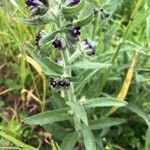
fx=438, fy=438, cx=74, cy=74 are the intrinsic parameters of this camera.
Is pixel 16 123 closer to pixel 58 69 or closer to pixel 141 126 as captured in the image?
pixel 58 69

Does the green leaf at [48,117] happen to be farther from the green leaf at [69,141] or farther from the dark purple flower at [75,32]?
the dark purple flower at [75,32]

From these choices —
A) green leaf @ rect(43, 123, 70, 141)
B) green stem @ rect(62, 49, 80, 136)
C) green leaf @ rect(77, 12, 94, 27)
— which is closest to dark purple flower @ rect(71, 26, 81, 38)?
green leaf @ rect(77, 12, 94, 27)

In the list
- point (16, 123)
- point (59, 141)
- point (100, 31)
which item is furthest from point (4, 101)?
point (100, 31)

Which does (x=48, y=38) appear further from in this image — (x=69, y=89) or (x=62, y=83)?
(x=69, y=89)

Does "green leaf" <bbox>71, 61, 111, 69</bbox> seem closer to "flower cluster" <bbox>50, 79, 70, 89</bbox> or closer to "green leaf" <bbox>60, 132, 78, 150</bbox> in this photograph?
"flower cluster" <bbox>50, 79, 70, 89</bbox>

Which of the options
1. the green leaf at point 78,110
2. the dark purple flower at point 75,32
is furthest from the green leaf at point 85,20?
the green leaf at point 78,110

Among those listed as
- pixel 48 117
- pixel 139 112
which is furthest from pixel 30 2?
pixel 139 112
